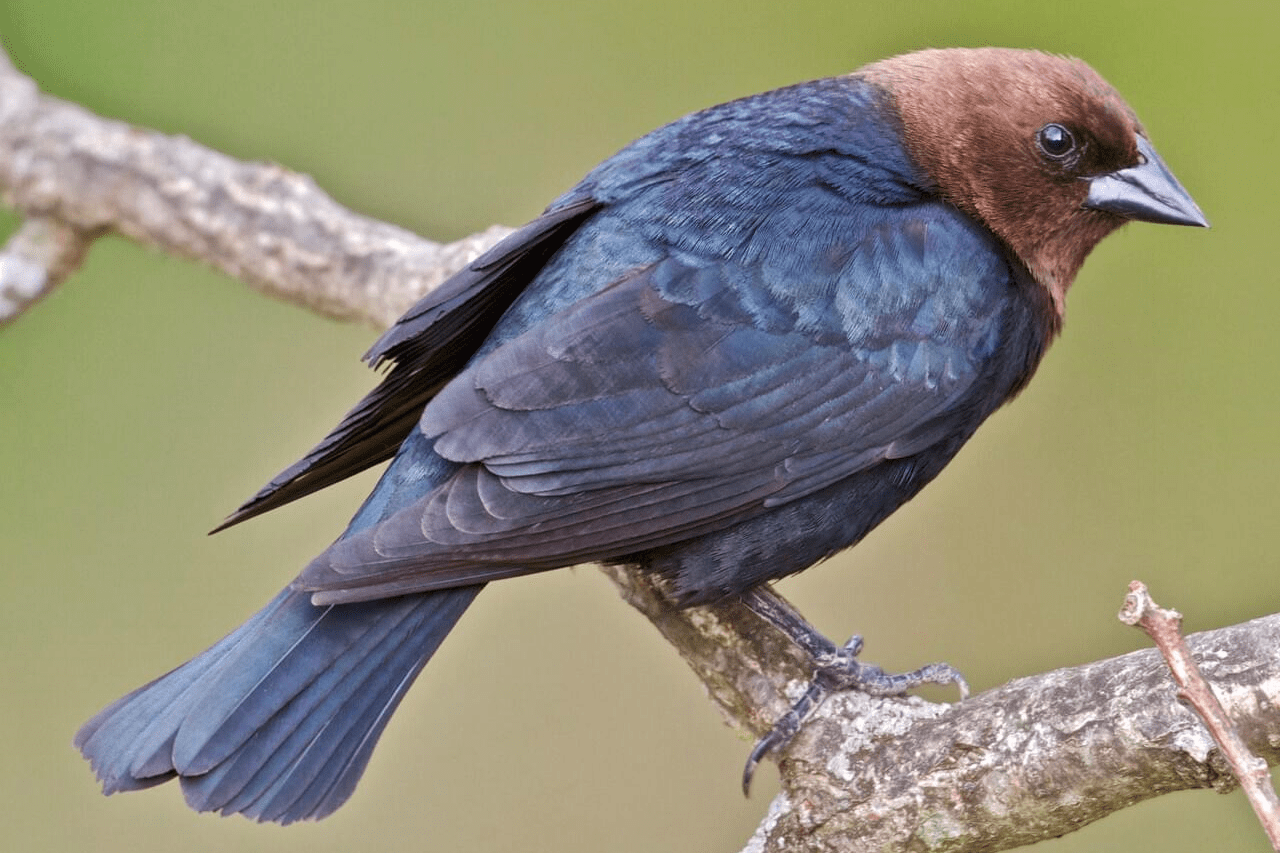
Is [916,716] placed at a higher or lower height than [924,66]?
lower

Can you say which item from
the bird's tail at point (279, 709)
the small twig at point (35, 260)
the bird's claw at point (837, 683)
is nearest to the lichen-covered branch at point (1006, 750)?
the bird's claw at point (837, 683)

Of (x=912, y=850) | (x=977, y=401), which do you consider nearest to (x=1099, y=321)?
(x=977, y=401)

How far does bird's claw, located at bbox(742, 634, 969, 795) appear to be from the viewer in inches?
89.5

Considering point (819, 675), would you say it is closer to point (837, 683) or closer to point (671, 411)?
point (837, 683)

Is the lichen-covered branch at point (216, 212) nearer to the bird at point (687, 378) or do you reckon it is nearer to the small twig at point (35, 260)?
the small twig at point (35, 260)

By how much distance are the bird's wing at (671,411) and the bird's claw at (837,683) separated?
32cm

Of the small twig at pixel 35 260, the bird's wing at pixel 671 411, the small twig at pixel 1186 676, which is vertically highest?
the small twig at pixel 35 260

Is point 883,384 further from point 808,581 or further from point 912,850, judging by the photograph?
point 808,581

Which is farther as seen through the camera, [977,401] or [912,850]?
[977,401]

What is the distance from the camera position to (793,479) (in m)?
2.20

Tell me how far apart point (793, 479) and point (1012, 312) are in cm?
50

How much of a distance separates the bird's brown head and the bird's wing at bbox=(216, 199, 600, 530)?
0.66 m

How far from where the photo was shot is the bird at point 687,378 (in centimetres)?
203

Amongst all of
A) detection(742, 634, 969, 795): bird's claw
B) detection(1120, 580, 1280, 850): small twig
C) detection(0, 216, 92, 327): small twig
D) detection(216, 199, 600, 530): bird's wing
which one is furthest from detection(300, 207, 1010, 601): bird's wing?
detection(0, 216, 92, 327): small twig
